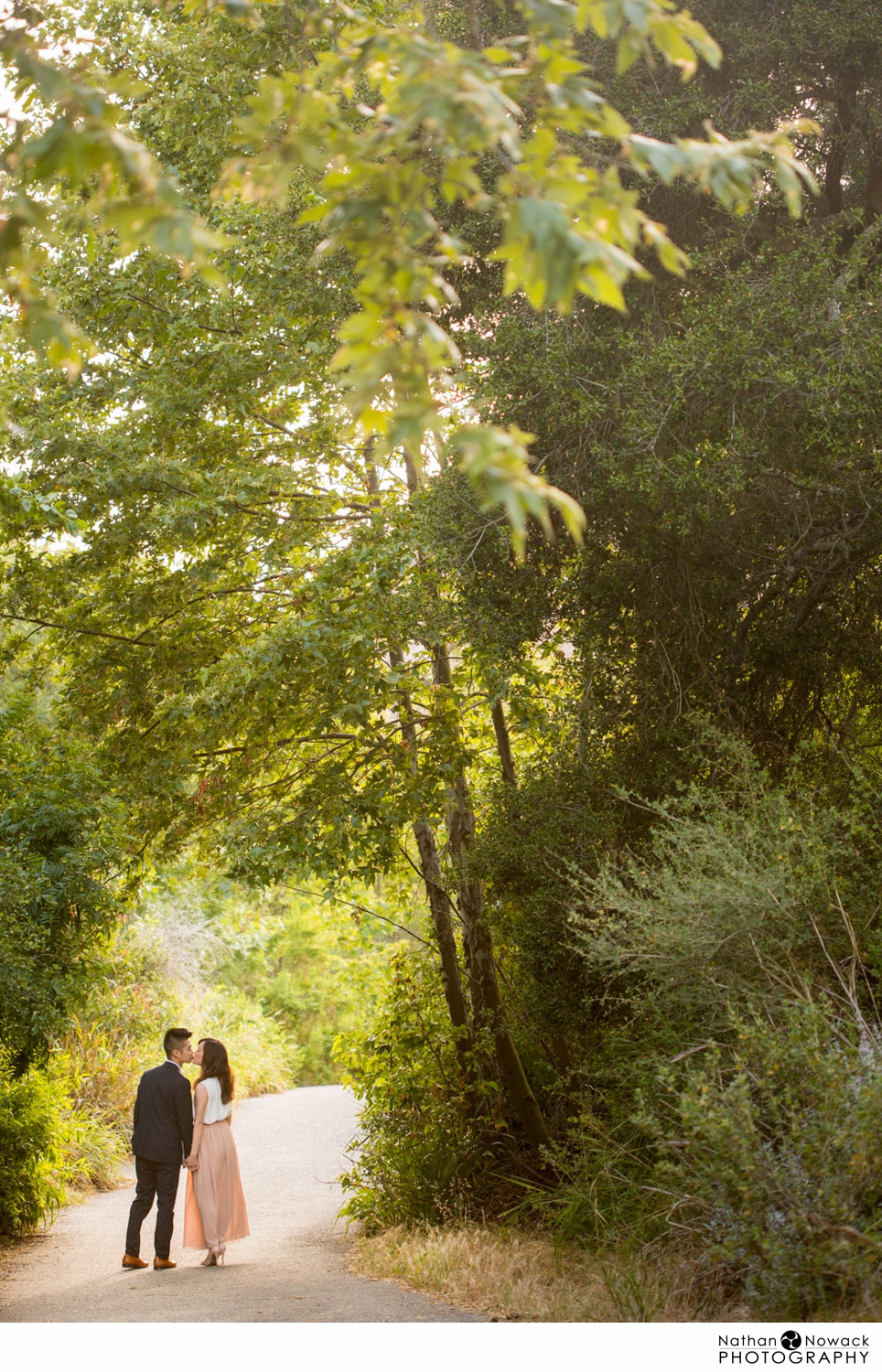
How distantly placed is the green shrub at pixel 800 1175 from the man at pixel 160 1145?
366 cm

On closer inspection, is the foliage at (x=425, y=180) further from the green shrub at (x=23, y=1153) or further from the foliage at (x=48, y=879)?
the green shrub at (x=23, y=1153)

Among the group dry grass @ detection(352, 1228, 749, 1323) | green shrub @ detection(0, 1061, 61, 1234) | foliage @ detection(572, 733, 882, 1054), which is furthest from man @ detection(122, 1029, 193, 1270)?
foliage @ detection(572, 733, 882, 1054)

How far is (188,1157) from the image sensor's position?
6719 millimetres

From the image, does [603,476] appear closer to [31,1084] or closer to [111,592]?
[111,592]

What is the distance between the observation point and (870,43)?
6145 mm

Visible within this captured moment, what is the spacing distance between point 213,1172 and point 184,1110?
0.38 meters

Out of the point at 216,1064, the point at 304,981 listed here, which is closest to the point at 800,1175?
the point at 216,1064

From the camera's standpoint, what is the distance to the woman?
21.7 ft

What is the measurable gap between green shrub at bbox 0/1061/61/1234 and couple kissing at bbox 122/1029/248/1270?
4.20ft

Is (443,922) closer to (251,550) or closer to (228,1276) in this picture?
(228,1276)

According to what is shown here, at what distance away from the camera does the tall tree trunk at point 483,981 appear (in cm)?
739

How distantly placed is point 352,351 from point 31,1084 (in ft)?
24.0

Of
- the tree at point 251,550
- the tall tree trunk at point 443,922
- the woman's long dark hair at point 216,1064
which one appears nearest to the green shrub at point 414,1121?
the tall tree trunk at point 443,922

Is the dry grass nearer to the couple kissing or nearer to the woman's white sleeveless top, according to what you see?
the couple kissing
